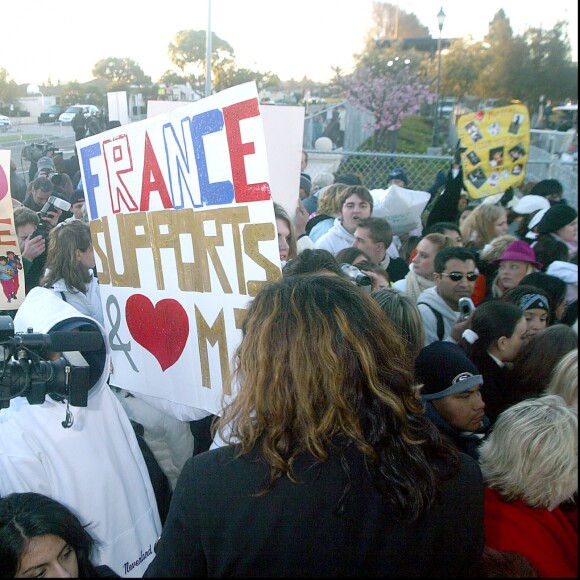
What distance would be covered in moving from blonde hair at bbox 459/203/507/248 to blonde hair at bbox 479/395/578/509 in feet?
10.5

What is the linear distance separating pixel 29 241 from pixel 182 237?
1.97 meters

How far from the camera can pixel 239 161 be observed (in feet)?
6.43

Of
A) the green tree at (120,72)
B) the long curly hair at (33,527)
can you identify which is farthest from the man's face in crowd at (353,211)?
the long curly hair at (33,527)

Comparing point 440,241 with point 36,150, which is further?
point 36,150

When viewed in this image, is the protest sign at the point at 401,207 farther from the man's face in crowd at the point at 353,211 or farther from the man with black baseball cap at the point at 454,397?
the man with black baseball cap at the point at 454,397

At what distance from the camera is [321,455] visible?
43.3 inches

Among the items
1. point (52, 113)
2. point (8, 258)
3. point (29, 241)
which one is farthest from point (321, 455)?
point (52, 113)

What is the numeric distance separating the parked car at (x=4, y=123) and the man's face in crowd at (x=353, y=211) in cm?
236

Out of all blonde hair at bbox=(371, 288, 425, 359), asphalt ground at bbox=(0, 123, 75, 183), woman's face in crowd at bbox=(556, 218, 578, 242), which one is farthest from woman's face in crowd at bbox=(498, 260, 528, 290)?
asphalt ground at bbox=(0, 123, 75, 183)

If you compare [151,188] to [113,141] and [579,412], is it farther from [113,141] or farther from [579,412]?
[579,412]

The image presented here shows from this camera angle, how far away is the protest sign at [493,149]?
468cm

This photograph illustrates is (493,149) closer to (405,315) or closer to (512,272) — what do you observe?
(512,272)

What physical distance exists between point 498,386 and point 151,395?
1.38 meters

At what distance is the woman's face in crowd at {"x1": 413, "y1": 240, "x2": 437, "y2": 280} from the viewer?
3828 millimetres
